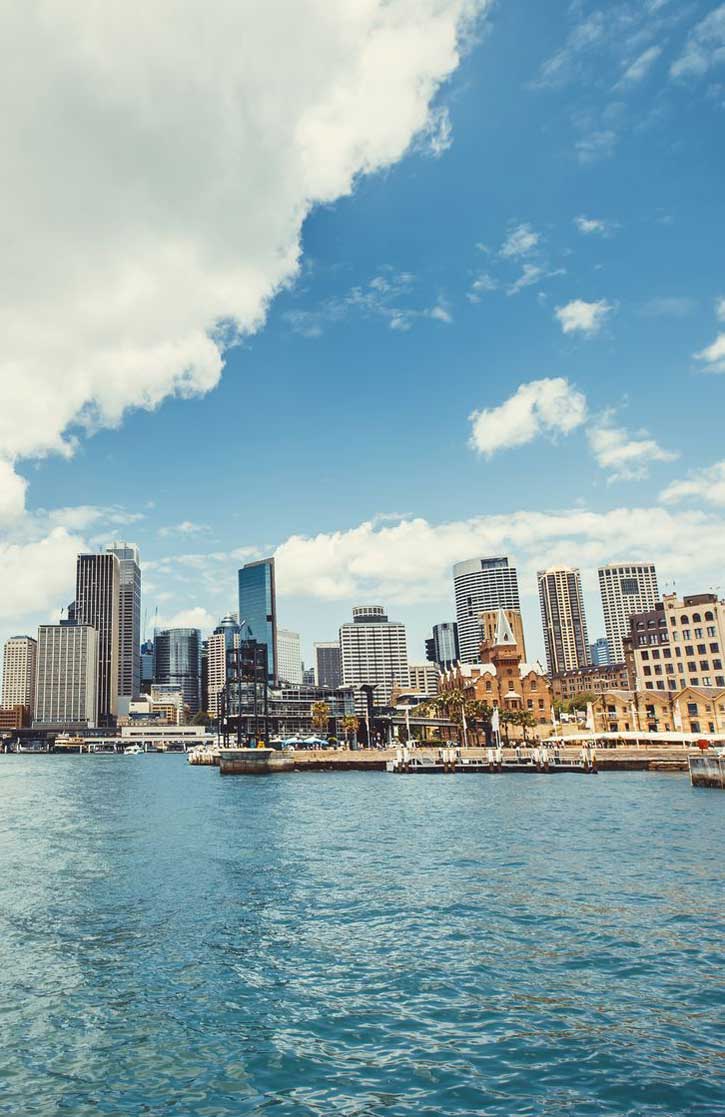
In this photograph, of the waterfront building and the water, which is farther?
the waterfront building

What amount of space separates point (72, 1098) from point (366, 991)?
9464 mm

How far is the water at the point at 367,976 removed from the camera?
714 inches

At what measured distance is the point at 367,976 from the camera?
25719 mm

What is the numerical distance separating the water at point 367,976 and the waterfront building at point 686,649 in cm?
11682

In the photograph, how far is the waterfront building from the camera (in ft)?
525

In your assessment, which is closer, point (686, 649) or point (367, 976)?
point (367, 976)

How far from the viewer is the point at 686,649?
6471 inches

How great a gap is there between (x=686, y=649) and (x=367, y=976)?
15481 cm

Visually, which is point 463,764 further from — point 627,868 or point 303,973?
point 303,973

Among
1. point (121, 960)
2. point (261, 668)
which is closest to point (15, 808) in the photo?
point (121, 960)

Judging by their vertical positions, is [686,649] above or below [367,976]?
above

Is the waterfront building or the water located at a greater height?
the waterfront building

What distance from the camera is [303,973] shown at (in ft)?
86.1

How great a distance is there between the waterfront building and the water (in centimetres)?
11682
